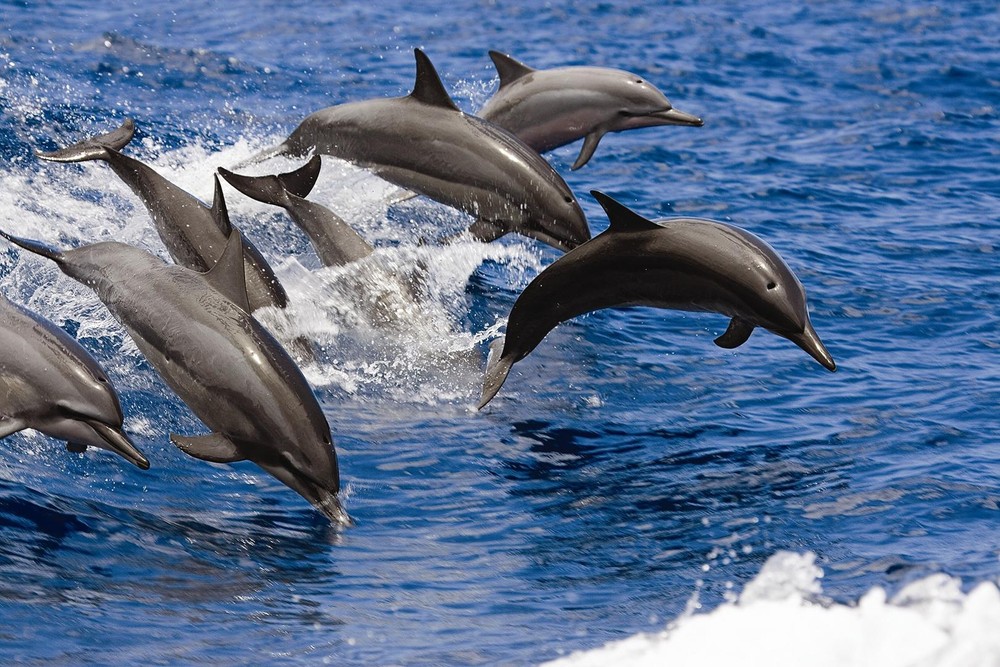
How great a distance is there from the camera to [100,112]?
56.4 ft

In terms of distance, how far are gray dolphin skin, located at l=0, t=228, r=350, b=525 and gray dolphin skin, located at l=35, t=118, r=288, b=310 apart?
176cm

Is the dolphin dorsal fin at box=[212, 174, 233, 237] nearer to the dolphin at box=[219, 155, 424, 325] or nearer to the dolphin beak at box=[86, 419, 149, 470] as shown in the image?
the dolphin at box=[219, 155, 424, 325]

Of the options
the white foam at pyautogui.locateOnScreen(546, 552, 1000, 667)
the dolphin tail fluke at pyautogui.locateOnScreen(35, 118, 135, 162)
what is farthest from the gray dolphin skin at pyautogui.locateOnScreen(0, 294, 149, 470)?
the dolphin tail fluke at pyautogui.locateOnScreen(35, 118, 135, 162)

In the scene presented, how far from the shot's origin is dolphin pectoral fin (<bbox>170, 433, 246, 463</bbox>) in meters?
7.32

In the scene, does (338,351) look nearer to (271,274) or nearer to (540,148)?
(271,274)

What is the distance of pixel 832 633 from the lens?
6738 millimetres

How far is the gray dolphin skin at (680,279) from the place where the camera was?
8.06 m

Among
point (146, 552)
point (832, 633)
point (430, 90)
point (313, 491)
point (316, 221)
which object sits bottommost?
point (832, 633)

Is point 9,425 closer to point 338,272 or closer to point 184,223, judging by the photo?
point 184,223

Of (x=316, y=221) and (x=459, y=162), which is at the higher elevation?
(x=459, y=162)

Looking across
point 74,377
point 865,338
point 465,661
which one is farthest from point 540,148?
point 465,661

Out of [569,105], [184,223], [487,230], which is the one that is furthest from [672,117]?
[184,223]

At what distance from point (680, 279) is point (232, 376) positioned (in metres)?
2.72

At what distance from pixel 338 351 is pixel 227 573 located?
3525mm
